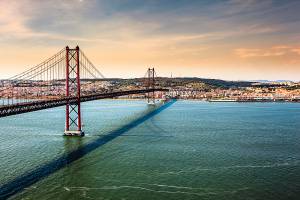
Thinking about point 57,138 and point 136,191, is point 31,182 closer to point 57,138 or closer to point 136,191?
point 136,191

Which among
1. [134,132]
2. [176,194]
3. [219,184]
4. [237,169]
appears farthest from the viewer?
[134,132]

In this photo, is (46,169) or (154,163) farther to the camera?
(154,163)

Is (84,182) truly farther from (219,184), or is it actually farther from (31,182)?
(219,184)

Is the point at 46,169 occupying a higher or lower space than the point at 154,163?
higher

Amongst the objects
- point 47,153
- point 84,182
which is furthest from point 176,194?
point 47,153

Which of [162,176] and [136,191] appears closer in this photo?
[136,191]

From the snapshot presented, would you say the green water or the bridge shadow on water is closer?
the bridge shadow on water

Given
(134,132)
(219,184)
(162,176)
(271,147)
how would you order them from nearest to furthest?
(219,184)
(162,176)
(271,147)
(134,132)

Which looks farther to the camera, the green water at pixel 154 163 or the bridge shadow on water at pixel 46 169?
the green water at pixel 154 163
